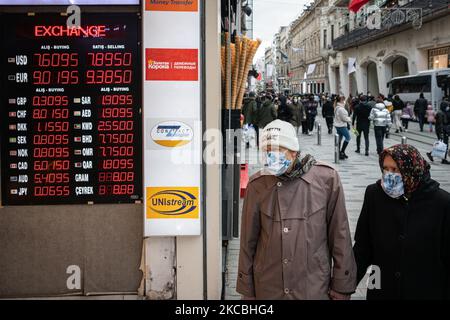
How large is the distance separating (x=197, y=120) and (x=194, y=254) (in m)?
1.29

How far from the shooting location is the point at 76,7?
4.68m

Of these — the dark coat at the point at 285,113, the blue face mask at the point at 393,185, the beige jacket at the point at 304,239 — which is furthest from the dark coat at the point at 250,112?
the blue face mask at the point at 393,185

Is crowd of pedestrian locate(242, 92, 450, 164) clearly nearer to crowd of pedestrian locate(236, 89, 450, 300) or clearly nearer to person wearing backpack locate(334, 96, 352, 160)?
person wearing backpack locate(334, 96, 352, 160)

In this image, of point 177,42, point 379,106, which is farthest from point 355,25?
point 177,42

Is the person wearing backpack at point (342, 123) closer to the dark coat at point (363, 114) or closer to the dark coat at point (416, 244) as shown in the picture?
the dark coat at point (363, 114)

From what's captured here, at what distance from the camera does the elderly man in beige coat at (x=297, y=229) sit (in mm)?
3213

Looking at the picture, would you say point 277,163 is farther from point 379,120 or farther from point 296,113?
point 296,113

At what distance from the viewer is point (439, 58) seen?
32.8 m

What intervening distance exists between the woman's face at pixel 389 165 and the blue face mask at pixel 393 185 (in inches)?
0.9

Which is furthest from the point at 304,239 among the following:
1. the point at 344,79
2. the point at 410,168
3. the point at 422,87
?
the point at 344,79

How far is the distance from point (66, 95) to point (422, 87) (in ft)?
99.4

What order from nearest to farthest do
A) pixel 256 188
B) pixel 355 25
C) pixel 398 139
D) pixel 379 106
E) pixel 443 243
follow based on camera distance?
pixel 443 243, pixel 256 188, pixel 379 106, pixel 398 139, pixel 355 25

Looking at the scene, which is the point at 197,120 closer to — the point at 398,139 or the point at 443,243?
the point at 443,243

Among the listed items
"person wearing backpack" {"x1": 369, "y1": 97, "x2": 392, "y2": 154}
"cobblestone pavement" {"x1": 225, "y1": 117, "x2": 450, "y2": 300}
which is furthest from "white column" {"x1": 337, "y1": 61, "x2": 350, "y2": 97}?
"person wearing backpack" {"x1": 369, "y1": 97, "x2": 392, "y2": 154}
